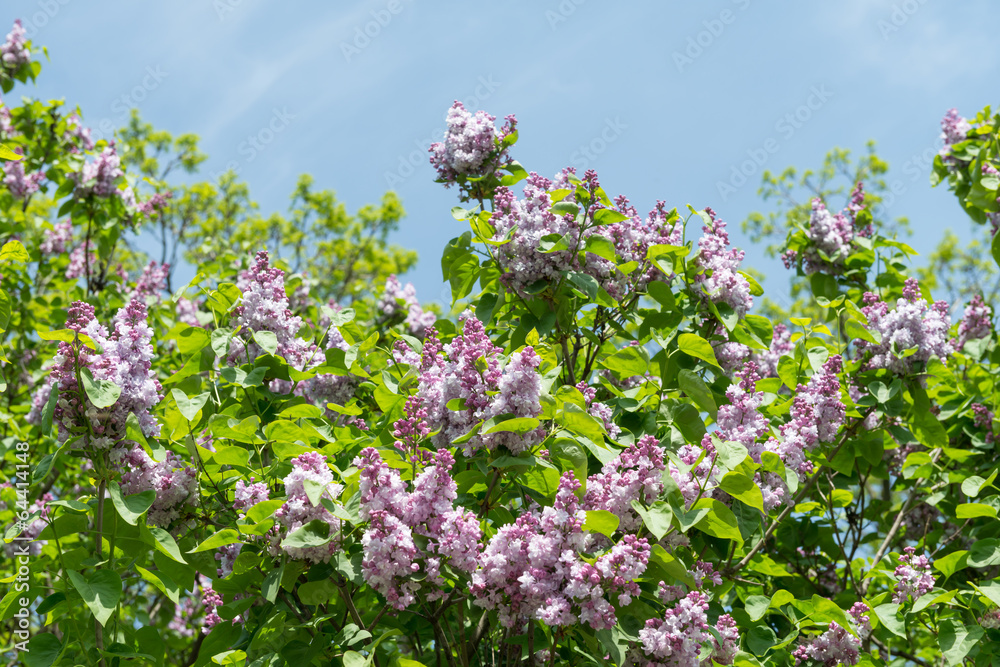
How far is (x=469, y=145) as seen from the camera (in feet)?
15.4

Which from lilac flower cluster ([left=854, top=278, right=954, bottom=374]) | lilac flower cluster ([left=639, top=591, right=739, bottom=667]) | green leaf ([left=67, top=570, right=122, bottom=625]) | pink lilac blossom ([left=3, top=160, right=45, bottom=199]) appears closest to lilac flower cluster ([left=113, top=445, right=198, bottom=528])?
green leaf ([left=67, top=570, right=122, bottom=625])

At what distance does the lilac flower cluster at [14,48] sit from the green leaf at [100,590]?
700 centimetres

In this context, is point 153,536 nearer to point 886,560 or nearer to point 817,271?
point 886,560

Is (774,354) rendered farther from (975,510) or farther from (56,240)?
(56,240)

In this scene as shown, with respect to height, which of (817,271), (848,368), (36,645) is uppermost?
(817,271)

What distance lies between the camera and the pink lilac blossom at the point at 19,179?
26.6ft

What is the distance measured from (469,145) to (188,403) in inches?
85.5

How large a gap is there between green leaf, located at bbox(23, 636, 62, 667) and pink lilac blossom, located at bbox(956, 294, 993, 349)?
626 cm

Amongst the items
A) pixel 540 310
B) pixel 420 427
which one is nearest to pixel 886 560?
pixel 540 310

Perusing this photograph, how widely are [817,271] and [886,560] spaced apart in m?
2.30

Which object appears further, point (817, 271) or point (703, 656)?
point (817, 271)

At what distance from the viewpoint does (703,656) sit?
10.0 ft

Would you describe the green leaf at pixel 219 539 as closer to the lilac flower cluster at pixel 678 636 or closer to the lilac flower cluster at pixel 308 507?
the lilac flower cluster at pixel 308 507

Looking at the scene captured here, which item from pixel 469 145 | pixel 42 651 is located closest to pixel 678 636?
pixel 42 651
